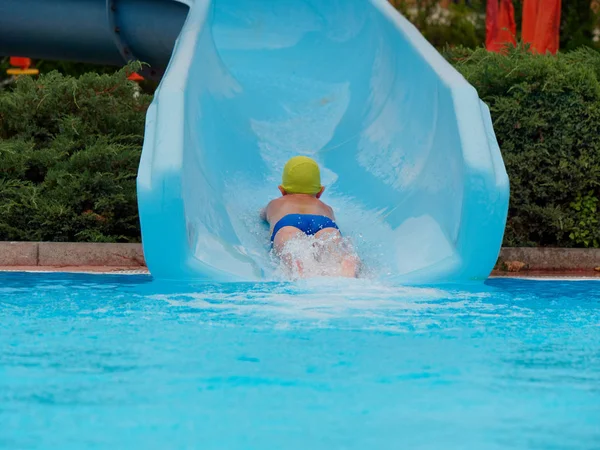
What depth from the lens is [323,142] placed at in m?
7.34

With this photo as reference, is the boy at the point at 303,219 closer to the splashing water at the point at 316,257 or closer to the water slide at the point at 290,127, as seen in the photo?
the splashing water at the point at 316,257

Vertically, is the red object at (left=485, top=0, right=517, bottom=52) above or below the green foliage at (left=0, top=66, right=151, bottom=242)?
above

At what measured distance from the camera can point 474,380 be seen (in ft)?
10.0

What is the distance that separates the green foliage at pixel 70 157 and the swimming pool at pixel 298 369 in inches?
74.1

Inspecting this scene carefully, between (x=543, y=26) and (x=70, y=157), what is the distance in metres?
6.22

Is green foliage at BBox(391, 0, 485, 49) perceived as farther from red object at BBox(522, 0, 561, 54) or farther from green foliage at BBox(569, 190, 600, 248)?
green foliage at BBox(569, 190, 600, 248)

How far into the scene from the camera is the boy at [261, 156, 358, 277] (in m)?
5.38

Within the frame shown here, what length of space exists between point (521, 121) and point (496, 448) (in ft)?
16.2

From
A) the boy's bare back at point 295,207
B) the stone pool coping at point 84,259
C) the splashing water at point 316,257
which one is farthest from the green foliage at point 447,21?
the splashing water at point 316,257

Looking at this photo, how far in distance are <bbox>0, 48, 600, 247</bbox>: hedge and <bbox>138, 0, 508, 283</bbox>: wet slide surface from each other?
795mm

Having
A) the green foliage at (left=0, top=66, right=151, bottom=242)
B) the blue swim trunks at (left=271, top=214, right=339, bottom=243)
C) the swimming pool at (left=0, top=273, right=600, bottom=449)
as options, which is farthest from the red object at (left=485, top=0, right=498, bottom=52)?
the swimming pool at (left=0, top=273, right=600, bottom=449)

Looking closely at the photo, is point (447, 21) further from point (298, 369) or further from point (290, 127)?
point (298, 369)

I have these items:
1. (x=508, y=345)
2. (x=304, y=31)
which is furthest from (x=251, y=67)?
(x=508, y=345)

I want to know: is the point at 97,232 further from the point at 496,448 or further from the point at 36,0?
the point at 496,448
